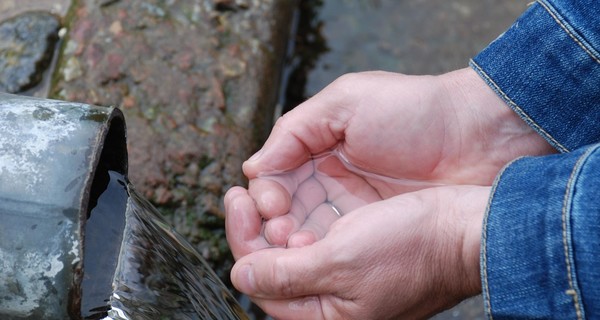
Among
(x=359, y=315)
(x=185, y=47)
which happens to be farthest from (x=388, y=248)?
(x=185, y=47)

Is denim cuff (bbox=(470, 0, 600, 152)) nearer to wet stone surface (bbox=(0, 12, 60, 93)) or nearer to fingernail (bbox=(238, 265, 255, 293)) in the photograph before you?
fingernail (bbox=(238, 265, 255, 293))

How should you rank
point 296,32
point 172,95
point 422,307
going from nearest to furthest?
point 422,307, point 172,95, point 296,32

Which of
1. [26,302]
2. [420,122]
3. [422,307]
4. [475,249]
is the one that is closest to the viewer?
[26,302]

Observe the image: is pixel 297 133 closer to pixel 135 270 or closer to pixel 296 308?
pixel 296 308

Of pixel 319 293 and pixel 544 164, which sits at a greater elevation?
pixel 544 164

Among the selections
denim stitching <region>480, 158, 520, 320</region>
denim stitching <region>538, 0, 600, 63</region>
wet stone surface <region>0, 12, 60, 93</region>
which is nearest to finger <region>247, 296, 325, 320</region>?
denim stitching <region>480, 158, 520, 320</region>

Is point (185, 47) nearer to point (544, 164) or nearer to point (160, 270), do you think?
point (160, 270)

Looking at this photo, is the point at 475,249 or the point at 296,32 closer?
the point at 475,249

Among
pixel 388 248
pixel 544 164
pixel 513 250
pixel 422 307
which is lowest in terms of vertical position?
pixel 422 307
